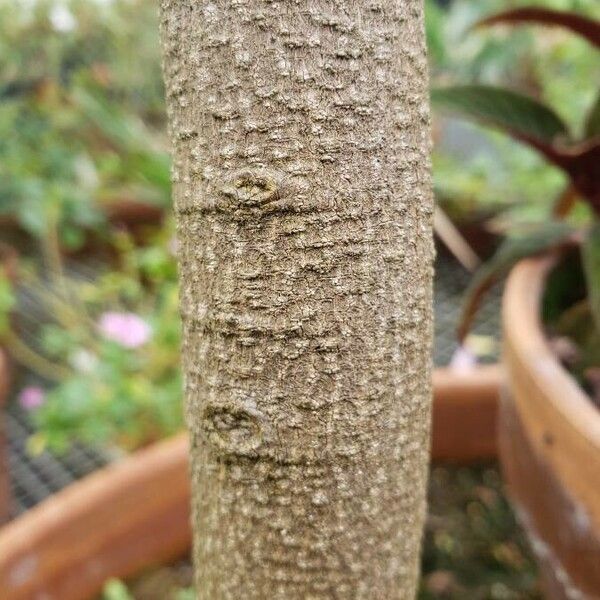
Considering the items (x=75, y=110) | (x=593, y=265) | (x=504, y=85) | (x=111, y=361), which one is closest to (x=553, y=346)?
(x=593, y=265)

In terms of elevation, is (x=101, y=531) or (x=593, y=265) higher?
(x=593, y=265)

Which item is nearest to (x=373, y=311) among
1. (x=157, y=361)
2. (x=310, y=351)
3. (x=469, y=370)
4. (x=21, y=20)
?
(x=310, y=351)

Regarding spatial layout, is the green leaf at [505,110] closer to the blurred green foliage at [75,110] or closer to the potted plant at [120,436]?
the potted plant at [120,436]

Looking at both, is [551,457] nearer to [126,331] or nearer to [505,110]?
[505,110]

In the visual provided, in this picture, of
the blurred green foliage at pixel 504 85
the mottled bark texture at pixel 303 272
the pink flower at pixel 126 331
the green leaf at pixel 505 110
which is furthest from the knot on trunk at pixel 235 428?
the blurred green foliage at pixel 504 85

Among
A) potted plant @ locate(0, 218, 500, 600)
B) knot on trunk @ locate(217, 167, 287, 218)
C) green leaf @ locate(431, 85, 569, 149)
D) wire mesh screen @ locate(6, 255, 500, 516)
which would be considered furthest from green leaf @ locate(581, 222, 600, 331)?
wire mesh screen @ locate(6, 255, 500, 516)

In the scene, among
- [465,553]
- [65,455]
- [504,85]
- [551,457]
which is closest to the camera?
[551,457]
